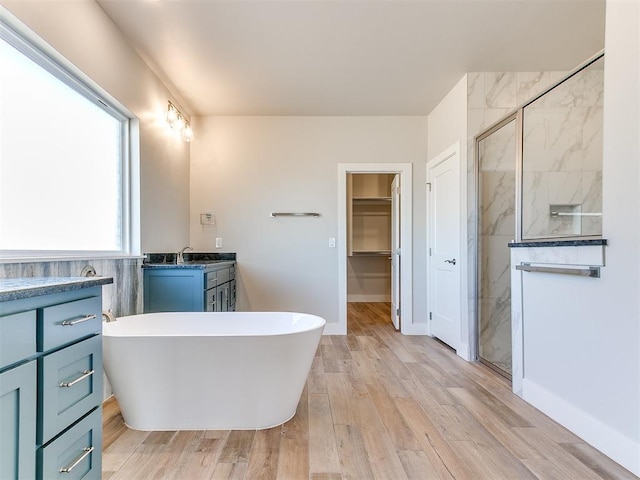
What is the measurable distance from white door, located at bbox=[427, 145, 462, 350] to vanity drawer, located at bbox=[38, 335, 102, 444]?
9.28 feet

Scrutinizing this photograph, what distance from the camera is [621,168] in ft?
5.02

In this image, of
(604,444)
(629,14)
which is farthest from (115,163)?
(604,444)

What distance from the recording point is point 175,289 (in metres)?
2.65

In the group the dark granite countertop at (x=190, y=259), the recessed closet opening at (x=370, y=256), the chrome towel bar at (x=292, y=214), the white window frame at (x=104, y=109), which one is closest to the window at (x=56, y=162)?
the white window frame at (x=104, y=109)

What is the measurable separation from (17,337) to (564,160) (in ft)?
11.6

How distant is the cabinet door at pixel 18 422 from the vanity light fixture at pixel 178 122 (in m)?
2.71

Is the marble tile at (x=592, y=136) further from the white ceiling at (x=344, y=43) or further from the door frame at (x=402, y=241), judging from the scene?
the door frame at (x=402, y=241)

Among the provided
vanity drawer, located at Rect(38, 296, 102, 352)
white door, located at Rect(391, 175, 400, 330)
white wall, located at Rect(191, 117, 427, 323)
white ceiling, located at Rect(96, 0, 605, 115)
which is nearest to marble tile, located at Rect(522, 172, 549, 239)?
white ceiling, located at Rect(96, 0, 605, 115)

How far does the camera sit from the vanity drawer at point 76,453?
0.94 meters

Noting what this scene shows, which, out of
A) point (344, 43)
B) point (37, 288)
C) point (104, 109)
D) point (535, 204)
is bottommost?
point (37, 288)

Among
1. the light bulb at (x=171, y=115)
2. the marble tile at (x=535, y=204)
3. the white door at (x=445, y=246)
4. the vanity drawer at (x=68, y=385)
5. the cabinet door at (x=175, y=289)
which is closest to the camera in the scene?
the vanity drawer at (x=68, y=385)

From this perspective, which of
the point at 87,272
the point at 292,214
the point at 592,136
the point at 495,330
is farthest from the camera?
the point at 292,214

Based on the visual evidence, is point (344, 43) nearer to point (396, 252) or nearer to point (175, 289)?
point (175, 289)

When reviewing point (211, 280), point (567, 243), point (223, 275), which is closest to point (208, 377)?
point (211, 280)
